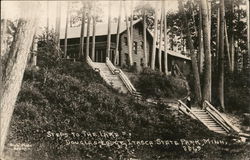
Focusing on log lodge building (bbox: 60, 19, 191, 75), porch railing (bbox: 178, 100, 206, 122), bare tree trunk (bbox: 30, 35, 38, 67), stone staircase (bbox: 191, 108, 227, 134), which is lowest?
stone staircase (bbox: 191, 108, 227, 134)

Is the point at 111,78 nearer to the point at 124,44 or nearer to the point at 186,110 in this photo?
the point at 186,110

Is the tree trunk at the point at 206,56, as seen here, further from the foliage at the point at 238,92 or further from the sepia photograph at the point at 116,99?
the foliage at the point at 238,92

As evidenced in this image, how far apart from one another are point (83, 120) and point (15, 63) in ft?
9.52

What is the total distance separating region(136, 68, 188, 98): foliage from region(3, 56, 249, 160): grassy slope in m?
0.80

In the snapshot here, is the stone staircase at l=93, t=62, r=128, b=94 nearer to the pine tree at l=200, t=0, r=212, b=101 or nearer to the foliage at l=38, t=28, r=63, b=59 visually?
the foliage at l=38, t=28, r=63, b=59

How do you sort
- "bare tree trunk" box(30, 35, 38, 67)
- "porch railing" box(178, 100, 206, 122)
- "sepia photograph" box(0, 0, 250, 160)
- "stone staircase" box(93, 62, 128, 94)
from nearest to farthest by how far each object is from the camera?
1. "sepia photograph" box(0, 0, 250, 160)
2. "bare tree trunk" box(30, 35, 38, 67)
3. "porch railing" box(178, 100, 206, 122)
4. "stone staircase" box(93, 62, 128, 94)

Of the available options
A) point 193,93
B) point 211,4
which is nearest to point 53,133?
point 193,93

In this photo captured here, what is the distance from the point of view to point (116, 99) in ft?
37.2

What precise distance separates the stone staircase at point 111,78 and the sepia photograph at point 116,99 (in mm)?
45

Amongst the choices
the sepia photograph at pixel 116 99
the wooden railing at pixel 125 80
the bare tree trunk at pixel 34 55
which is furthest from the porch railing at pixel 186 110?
the bare tree trunk at pixel 34 55

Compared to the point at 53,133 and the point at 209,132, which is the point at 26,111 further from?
the point at 209,132

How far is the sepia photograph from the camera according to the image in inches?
291

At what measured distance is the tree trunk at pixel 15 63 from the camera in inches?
271

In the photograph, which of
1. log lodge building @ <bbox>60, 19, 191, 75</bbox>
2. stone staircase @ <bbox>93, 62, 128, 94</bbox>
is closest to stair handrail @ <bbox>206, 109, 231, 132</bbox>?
stone staircase @ <bbox>93, 62, 128, 94</bbox>
